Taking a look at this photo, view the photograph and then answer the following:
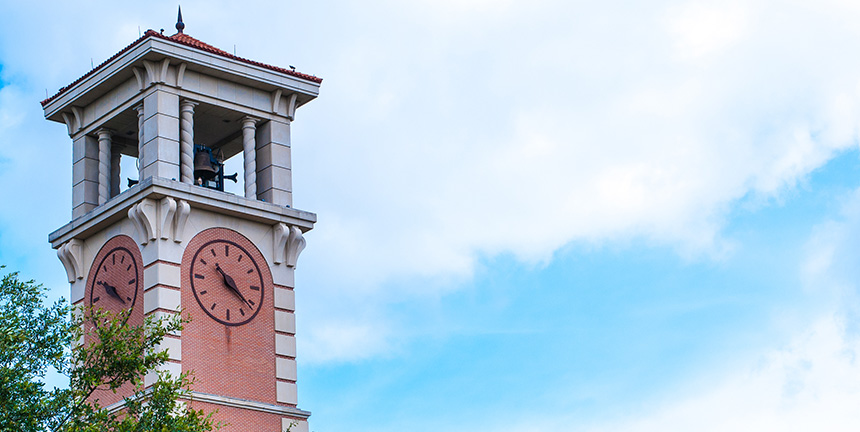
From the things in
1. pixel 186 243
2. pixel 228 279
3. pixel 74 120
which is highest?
pixel 74 120

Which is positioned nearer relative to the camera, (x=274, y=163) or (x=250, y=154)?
(x=250, y=154)

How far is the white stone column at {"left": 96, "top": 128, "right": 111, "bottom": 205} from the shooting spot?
39938 millimetres

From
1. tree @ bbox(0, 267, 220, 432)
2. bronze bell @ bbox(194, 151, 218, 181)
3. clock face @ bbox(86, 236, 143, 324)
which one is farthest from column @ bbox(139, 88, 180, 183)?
tree @ bbox(0, 267, 220, 432)

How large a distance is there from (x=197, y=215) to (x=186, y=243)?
0.88m

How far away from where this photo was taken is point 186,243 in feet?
123

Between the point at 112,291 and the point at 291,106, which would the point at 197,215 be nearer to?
the point at 112,291

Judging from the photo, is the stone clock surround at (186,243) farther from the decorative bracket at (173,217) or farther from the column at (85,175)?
the column at (85,175)

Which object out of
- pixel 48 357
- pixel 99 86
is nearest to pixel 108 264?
pixel 99 86

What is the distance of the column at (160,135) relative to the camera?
124ft

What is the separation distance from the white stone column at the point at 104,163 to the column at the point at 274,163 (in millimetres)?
3904

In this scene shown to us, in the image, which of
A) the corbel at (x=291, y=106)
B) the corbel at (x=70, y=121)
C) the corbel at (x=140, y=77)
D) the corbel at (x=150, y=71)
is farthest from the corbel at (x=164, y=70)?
the corbel at (x=70, y=121)

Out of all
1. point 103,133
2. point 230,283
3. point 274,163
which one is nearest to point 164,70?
point 103,133

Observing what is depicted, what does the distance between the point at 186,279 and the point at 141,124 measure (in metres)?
4.44

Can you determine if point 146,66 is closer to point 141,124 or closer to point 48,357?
point 141,124
